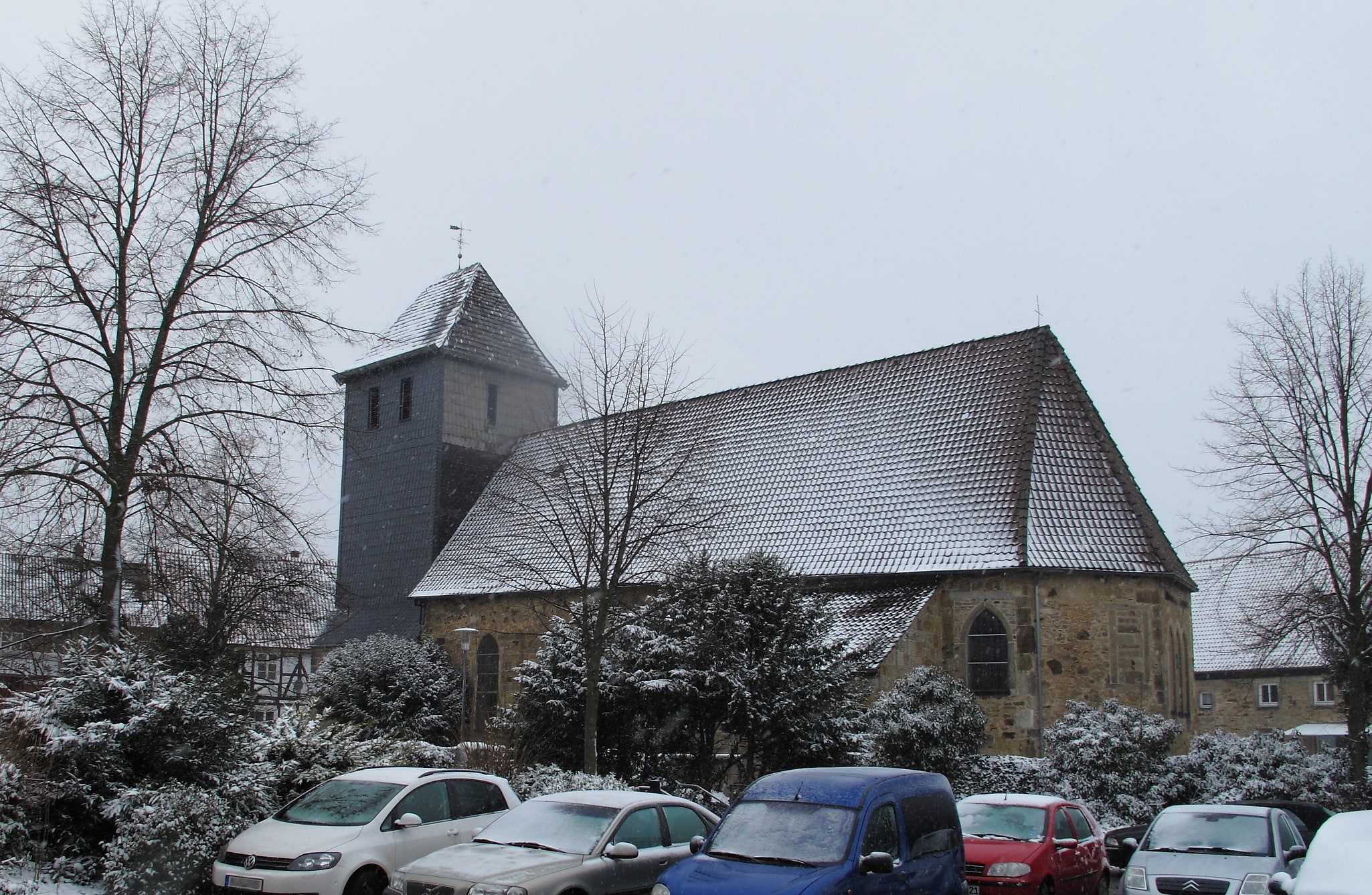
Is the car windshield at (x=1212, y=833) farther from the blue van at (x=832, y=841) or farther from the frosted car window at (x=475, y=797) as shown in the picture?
the frosted car window at (x=475, y=797)

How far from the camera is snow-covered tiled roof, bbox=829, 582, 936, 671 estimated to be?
2241cm

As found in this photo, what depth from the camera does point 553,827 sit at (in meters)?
11.2

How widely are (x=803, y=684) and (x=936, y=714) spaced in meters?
2.96

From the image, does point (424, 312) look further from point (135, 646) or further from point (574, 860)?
point (574, 860)

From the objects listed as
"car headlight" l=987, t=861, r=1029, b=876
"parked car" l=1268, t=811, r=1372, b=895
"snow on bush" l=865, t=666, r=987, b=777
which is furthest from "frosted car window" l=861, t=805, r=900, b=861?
"snow on bush" l=865, t=666, r=987, b=777

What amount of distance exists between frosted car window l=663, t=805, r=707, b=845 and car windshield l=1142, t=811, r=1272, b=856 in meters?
4.93

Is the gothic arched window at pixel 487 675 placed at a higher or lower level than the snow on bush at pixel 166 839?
higher

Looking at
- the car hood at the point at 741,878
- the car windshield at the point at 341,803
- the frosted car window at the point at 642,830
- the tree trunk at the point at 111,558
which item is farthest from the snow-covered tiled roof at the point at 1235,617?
the tree trunk at the point at 111,558

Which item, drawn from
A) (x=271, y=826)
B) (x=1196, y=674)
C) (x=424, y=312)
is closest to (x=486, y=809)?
(x=271, y=826)

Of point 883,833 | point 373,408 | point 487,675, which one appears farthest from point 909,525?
point 373,408

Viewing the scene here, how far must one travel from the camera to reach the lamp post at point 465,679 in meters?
25.0

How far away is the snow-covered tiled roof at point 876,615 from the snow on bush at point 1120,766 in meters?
3.54

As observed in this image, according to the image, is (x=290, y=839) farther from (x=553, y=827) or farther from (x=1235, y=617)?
(x=1235, y=617)

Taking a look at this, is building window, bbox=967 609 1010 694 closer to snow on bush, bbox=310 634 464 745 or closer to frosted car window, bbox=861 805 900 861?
snow on bush, bbox=310 634 464 745
